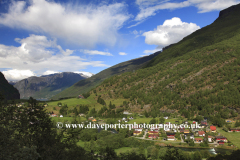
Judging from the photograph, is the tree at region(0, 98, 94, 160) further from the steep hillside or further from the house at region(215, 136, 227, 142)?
the steep hillside

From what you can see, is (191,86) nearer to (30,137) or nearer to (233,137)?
(233,137)

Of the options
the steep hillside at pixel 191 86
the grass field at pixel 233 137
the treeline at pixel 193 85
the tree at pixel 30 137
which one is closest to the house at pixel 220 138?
the grass field at pixel 233 137

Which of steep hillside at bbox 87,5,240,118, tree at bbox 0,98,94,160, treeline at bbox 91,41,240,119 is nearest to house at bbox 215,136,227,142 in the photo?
steep hillside at bbox 87,5,240,118

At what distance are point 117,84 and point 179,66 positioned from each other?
7988cm

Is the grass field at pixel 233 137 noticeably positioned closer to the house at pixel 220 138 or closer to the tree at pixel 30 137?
the house at pixel 220 138

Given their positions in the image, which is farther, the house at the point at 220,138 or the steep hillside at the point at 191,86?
the steep hillside at the point at 191,86

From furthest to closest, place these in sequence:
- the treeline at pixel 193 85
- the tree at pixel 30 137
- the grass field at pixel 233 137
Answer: the treeline at pixel 193 85 < the grass field at pixel 233 137 < the tree at pixel 30 137

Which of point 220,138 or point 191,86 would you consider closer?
point 220,138

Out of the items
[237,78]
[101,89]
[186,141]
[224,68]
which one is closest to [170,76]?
[224,68]

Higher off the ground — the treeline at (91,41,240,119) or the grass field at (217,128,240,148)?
the treeline at (91,41,240,119)

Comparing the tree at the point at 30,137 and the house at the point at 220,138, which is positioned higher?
the tree at the point at 30,137

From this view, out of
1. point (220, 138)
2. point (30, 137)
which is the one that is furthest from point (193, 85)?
point (30, 137)

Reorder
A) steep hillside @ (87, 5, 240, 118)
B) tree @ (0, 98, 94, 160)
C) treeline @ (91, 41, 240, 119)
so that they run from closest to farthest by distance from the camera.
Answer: tree @ (0, 98, 94, 160)
treeline @ (91, 41, 240, 119)
steep hillside @ (87, 5, 240, 118)

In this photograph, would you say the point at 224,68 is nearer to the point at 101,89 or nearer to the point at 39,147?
the point at 101,89
